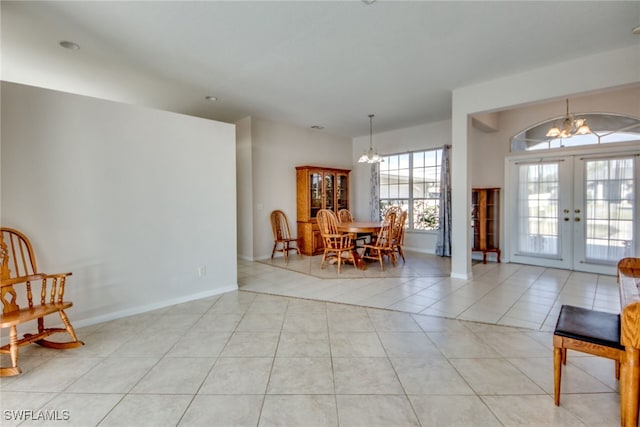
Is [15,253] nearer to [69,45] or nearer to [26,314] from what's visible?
[26,314]

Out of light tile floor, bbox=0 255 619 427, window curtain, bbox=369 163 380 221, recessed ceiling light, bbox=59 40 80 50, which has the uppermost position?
recessed ceiling light, bbox=59 40 80 50

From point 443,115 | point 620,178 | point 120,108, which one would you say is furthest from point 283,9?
point 620,178

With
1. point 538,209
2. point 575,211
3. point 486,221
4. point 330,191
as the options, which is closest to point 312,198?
point 330,191

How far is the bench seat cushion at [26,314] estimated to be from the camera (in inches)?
82.1

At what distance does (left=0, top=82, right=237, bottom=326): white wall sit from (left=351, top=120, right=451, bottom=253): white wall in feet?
14.4

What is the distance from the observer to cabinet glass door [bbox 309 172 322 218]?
658cm

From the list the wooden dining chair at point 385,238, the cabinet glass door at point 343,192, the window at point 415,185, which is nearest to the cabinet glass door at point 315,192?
the cabinet glass door at point 343,192

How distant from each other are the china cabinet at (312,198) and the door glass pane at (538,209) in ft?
12.0

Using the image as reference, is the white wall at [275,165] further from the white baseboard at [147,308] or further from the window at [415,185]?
the white baseboard at [147,308]

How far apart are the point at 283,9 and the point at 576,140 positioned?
5.09 m

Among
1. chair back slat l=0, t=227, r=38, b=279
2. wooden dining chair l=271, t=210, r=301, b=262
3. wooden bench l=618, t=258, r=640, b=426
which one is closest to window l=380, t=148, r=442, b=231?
wooden dining chair l=271, t=210, r=301, b=262

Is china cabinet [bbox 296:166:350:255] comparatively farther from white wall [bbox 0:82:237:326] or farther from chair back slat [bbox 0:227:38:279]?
chair back slat [bbox 0:227:38:279]

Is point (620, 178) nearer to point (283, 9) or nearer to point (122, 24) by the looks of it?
point (283, 9)

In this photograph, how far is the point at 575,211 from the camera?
4902 mm
